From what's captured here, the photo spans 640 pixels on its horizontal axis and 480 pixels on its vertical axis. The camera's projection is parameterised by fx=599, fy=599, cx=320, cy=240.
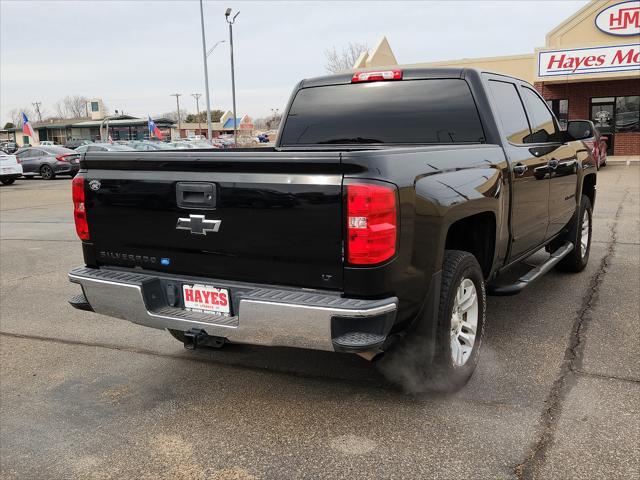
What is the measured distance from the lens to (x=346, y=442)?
123 inches

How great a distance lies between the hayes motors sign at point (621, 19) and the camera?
896 inches

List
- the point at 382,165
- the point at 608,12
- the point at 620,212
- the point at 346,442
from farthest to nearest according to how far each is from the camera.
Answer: the point at 608,12 < the point at 620,212 < the point at 346,442 < the point at 382,165

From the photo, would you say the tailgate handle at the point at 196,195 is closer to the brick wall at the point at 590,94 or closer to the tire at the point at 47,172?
the brick wall at the point at 590,94

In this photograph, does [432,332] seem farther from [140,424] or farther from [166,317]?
[140,424]

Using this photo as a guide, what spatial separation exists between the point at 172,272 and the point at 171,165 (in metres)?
0.61

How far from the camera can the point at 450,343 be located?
11.3 ft

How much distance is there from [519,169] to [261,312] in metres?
2.33

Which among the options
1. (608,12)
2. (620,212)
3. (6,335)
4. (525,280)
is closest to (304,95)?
(525,280)

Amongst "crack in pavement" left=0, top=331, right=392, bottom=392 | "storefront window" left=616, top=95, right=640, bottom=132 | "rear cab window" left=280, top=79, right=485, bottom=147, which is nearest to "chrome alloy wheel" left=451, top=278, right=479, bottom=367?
"crack in pavement" left=0, top=331, right=392, bottom=392

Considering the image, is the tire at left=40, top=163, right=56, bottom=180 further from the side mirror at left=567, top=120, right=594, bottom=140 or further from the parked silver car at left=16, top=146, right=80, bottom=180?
the side mirror at left=567, top=120, right=594, bottom=140

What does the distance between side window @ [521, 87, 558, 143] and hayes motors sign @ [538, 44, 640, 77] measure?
783 inches

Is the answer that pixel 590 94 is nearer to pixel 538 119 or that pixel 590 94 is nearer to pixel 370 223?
pixel 538 119

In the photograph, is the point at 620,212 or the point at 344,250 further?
the point at 620,212

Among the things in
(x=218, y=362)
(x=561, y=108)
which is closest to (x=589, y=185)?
(x=218, y=362)
